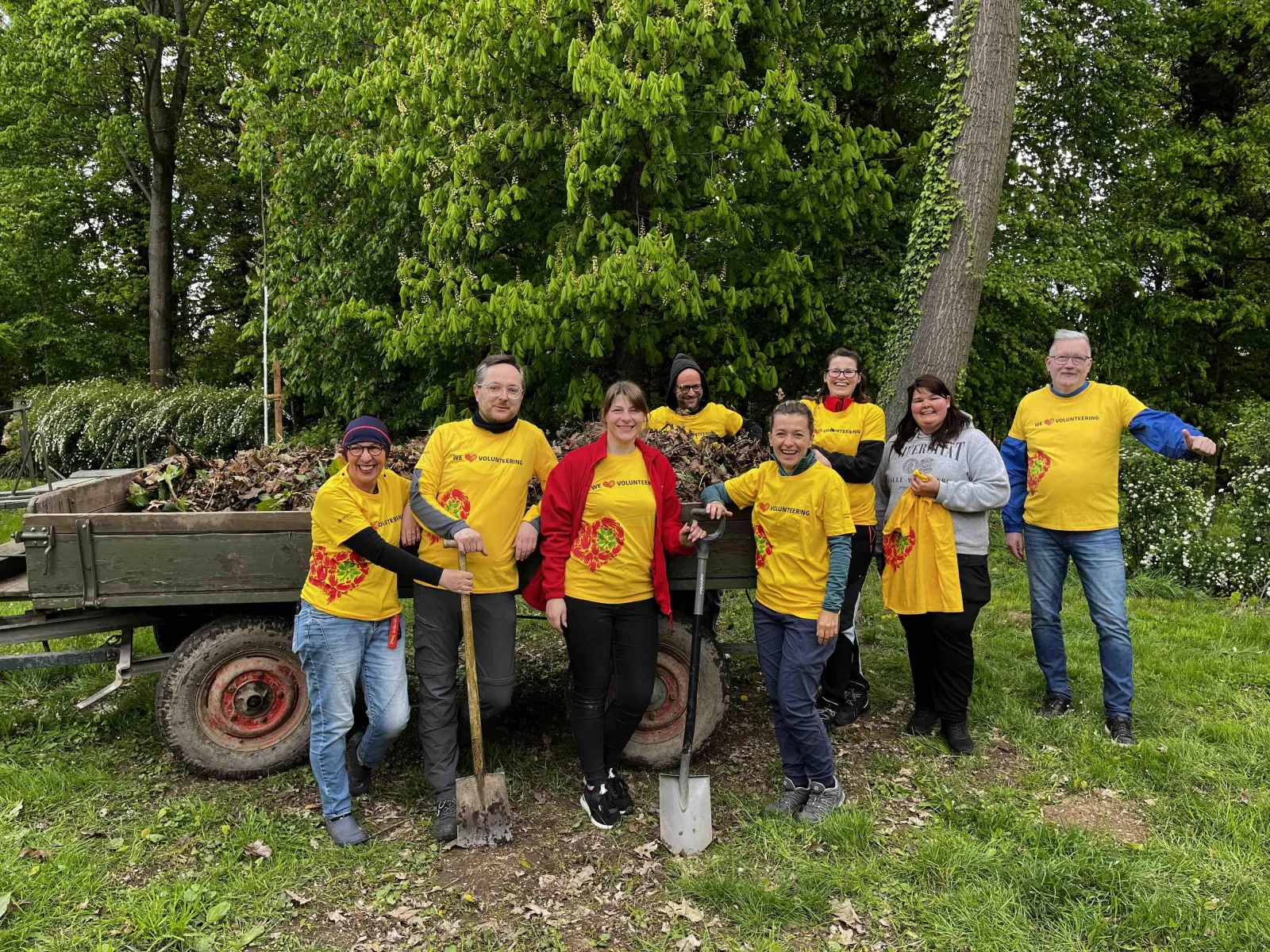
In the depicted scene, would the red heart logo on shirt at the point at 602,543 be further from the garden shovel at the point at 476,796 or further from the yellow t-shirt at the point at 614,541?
the garden shovel at the point at 476,796

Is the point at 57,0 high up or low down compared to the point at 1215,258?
up

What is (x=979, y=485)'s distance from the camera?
12.6 feet

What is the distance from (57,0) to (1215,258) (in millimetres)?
18453

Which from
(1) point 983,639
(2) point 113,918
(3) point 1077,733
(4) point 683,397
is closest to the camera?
(2) point 113,918

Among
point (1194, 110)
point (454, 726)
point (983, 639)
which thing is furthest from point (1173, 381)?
point (454, 726)

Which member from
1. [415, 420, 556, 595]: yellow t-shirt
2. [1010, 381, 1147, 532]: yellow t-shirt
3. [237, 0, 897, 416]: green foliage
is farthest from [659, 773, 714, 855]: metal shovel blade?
[237, 0, 897, 416]: green foliage

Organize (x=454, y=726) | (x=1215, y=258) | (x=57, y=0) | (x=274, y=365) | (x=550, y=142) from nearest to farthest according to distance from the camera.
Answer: (x=454, y=726)
(x=550, y=142)
(x=274, y=365)
(x=1215, y=258)
(x=57, y=0)

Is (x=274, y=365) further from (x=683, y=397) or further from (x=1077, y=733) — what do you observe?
(x=1077, y=733)

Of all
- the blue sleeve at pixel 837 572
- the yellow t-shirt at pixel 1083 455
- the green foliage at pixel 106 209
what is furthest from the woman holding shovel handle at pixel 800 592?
the green foliage at pixel 106 209

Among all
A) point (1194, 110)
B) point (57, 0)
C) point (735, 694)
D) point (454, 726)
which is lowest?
point (735, 694)

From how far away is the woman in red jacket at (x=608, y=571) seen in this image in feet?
11.2

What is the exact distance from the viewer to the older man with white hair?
13.3ft

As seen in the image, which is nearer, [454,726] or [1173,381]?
[454,726]

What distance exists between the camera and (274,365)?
9.20m
